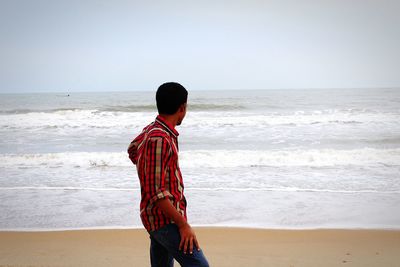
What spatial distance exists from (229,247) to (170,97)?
2.95 metres

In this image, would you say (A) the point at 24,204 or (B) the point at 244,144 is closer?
(A) the point at 24,204

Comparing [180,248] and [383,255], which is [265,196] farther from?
[180,248]

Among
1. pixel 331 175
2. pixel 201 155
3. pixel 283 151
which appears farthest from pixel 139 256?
pixel 283 151

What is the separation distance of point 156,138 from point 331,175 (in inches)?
305

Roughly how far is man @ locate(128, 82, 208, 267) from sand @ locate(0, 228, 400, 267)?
216cm

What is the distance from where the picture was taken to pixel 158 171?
1691 mm

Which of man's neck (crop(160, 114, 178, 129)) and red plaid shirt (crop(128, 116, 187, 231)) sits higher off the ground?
man's neck (crop(160, 114, 178, 129))

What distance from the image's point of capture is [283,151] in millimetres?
12383

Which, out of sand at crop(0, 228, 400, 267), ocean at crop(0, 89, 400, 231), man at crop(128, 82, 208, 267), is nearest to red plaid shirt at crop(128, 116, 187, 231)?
man at crop(128, 82, 208, 267)

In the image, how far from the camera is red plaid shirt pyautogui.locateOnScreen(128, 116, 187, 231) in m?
1.69

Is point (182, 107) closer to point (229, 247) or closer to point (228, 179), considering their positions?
point (229, 247)

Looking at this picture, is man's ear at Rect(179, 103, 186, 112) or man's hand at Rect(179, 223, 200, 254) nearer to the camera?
man's hand at Rect(179, 223, 200, 254)

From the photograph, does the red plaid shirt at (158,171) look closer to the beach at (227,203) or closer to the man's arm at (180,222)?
the man's arm at (180,222)

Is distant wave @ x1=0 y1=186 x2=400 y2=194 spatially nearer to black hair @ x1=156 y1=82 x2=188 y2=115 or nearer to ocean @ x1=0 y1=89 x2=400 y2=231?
ocean @ x1=0 y1=89 x2=400 y2=231
